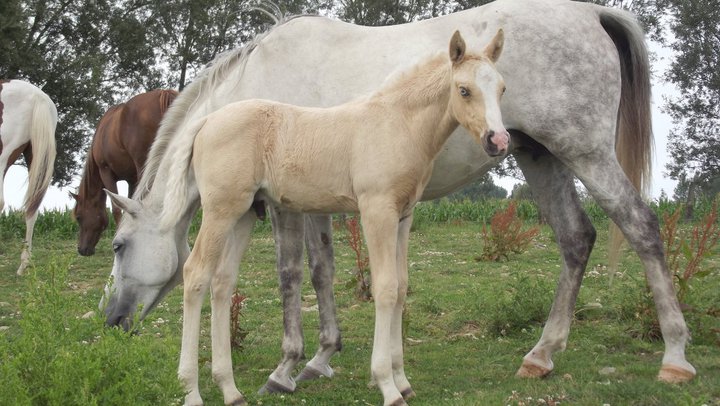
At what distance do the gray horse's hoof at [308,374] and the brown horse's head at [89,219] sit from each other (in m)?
6.81

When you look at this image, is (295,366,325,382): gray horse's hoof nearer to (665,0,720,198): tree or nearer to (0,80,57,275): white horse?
(0,80,57,275): white horse

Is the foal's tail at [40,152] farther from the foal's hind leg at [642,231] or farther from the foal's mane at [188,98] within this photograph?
the foal's hind leg at [642,231]

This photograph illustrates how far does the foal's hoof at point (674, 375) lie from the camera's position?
4695mm

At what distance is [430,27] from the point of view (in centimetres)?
555

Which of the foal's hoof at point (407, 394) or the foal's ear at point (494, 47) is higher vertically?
the foal's ear at point (494, 47)

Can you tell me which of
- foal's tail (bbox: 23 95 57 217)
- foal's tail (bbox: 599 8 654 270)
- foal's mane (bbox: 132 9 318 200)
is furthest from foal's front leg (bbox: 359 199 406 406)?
foal's tail (bbox: 23 95 57 217)

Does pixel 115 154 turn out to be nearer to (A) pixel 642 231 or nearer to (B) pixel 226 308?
Answer: (B) pixel 226 308

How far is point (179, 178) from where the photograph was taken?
460 centimetres

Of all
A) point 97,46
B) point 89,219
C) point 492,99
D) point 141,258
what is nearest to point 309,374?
point 141,258

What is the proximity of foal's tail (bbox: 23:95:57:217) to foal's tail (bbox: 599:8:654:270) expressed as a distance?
880 cm

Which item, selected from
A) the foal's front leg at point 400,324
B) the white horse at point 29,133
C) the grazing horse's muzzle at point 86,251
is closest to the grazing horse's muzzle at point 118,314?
the foal's front leg at point 400,324

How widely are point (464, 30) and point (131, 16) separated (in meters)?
24.6

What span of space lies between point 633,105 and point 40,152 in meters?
8.97

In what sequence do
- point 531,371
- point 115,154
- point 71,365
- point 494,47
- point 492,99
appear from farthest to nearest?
point 115,154
point 531,371
point 494,47
point 492,99
point 71,365
